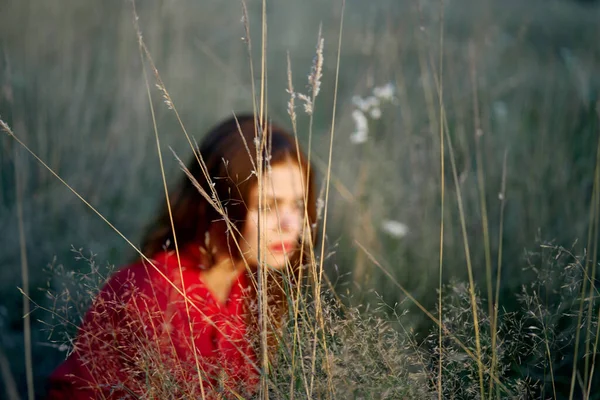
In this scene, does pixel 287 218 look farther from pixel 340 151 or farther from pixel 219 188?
pixel 340 151

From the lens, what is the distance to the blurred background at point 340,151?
2406mm

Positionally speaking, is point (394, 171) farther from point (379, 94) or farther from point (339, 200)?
point (379, 94)

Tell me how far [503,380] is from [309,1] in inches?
349

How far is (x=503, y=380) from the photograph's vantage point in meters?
1.07

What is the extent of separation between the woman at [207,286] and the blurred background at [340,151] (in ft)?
0.88

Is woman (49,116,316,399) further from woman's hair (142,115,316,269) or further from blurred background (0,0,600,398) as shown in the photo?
blurred background (0,0,600,398)

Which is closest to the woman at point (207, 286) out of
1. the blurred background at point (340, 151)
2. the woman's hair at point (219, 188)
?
the woman's hair at point (219, 188)

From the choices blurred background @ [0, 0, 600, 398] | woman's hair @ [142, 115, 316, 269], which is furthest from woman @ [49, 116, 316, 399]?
blurred background @ [0, 0, 600, 398]

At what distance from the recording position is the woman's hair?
5.56ft

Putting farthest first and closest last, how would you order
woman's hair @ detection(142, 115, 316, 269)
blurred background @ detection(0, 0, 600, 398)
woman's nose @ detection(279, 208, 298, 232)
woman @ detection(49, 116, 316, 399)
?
blurred background @ detection(0, 0, 600, 398) < woman's hair @ detection(142, 115, 316, 269) < woman's nose @ detection(279, 208, 298, 232) < woman @ detection(49, 116, 316, 399)

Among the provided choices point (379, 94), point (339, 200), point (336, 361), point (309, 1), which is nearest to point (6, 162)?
point (339, 200)

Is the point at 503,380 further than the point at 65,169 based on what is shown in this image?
No

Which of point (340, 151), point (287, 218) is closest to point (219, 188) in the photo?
point (287, 218)

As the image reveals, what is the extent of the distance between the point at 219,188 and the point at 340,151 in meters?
1.74
